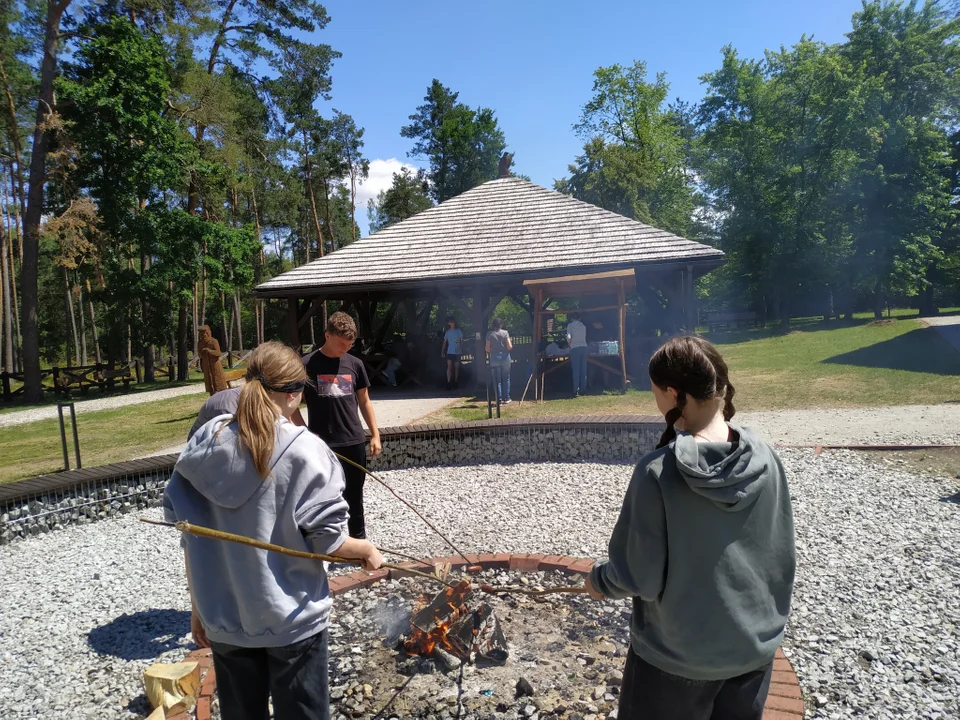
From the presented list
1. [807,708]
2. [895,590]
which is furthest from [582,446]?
[807,708]

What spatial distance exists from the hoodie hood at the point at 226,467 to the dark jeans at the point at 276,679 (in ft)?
1.50

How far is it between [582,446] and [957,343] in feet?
45.9

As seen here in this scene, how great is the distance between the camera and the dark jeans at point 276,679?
5.94ft

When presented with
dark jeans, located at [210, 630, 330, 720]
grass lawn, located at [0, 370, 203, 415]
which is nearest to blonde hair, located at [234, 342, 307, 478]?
dark jeans, located at [210, 630, 330, 720]

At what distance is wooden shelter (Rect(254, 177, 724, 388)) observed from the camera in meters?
12.6

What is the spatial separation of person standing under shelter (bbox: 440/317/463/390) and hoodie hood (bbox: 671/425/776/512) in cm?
1228

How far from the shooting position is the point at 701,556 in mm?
1475

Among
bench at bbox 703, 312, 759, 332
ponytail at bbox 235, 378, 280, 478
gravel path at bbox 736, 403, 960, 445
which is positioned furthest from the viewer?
bench at bbox 703, 312, 759, 332

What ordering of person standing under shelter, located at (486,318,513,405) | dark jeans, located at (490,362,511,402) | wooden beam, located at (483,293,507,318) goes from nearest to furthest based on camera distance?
person standing under shelter, located at (486,318,513,405) → dark jeans, located at (490,362,511,402) → wooden beam, located at (483,293,507,318)

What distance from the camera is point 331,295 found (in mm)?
14609

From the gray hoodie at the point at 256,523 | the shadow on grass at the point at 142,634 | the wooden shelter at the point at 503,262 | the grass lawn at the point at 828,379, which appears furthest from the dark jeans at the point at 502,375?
the gray hoodie at the point at 256,523

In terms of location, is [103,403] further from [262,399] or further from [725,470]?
[725,470]

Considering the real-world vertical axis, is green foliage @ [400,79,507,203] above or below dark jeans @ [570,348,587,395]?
above

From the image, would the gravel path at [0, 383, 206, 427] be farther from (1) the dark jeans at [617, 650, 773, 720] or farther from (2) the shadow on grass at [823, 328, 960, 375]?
(2) the shadow on grass at [823, 328, 960, 375]
